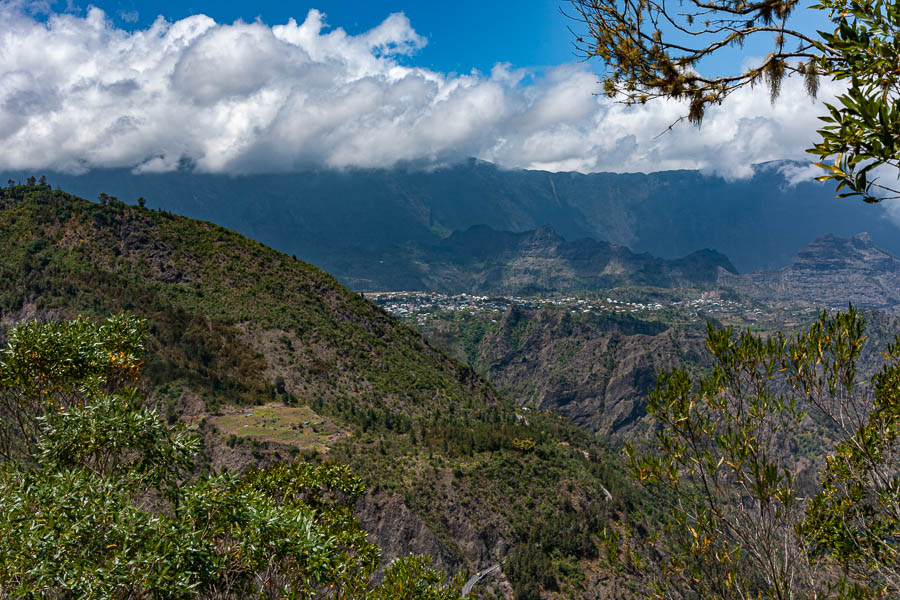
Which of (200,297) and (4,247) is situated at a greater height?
(4,247)

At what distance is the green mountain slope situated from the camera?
47.6 meters

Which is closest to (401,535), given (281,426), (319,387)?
(281,426)

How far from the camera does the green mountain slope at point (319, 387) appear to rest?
4762 cm

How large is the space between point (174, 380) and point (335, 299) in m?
35.0

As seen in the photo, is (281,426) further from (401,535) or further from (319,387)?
Result: (401,535)

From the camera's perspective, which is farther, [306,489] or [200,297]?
[200,297]

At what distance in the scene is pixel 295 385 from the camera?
65875mm

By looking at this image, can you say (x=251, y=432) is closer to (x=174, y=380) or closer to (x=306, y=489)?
(x=174, y=380)

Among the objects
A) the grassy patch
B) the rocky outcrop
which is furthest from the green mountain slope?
the grassy patch

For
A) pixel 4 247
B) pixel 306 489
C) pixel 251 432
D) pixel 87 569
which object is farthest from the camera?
pixel 4 247

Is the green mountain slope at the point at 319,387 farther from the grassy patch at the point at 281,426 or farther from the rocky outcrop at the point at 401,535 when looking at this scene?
the grassy patch at the point at 281,426

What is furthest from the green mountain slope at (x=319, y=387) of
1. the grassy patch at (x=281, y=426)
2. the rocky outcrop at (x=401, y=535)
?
the grassy patch at (x=281, y=426)

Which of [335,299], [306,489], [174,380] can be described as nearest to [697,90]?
[306,489]

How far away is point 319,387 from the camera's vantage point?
6706cm
